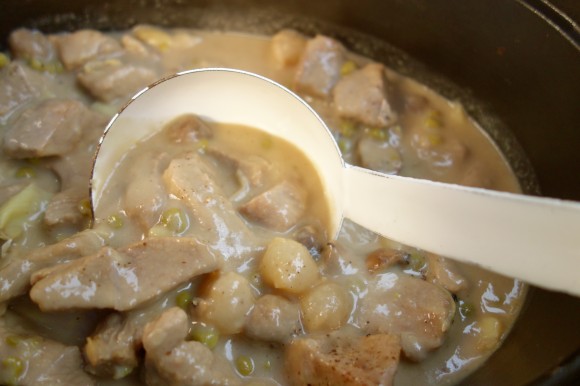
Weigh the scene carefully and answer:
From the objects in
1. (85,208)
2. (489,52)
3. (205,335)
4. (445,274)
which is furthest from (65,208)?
(489,52)

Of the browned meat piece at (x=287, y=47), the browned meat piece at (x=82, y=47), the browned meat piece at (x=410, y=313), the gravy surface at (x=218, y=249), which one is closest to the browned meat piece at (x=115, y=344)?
the gravy surface at (x=218, y=249)

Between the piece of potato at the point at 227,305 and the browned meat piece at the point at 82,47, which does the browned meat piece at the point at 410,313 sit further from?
the browned meat piece at the point at 82,47

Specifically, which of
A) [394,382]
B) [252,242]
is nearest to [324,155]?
[252,242]

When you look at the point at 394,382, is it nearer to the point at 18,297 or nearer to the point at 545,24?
the point at 18,297

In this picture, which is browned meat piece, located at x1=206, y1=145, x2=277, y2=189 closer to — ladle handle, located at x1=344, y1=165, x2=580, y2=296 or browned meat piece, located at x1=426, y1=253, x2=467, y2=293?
ladle handle, located at x1=344, y1=165, x2=580, y2=296

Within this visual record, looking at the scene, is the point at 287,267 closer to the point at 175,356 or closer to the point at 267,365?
the point at 267,365

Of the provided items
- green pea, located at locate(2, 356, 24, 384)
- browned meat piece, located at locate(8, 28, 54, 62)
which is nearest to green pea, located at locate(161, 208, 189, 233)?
green pea, located at locate(2, 356, 24, 384)
